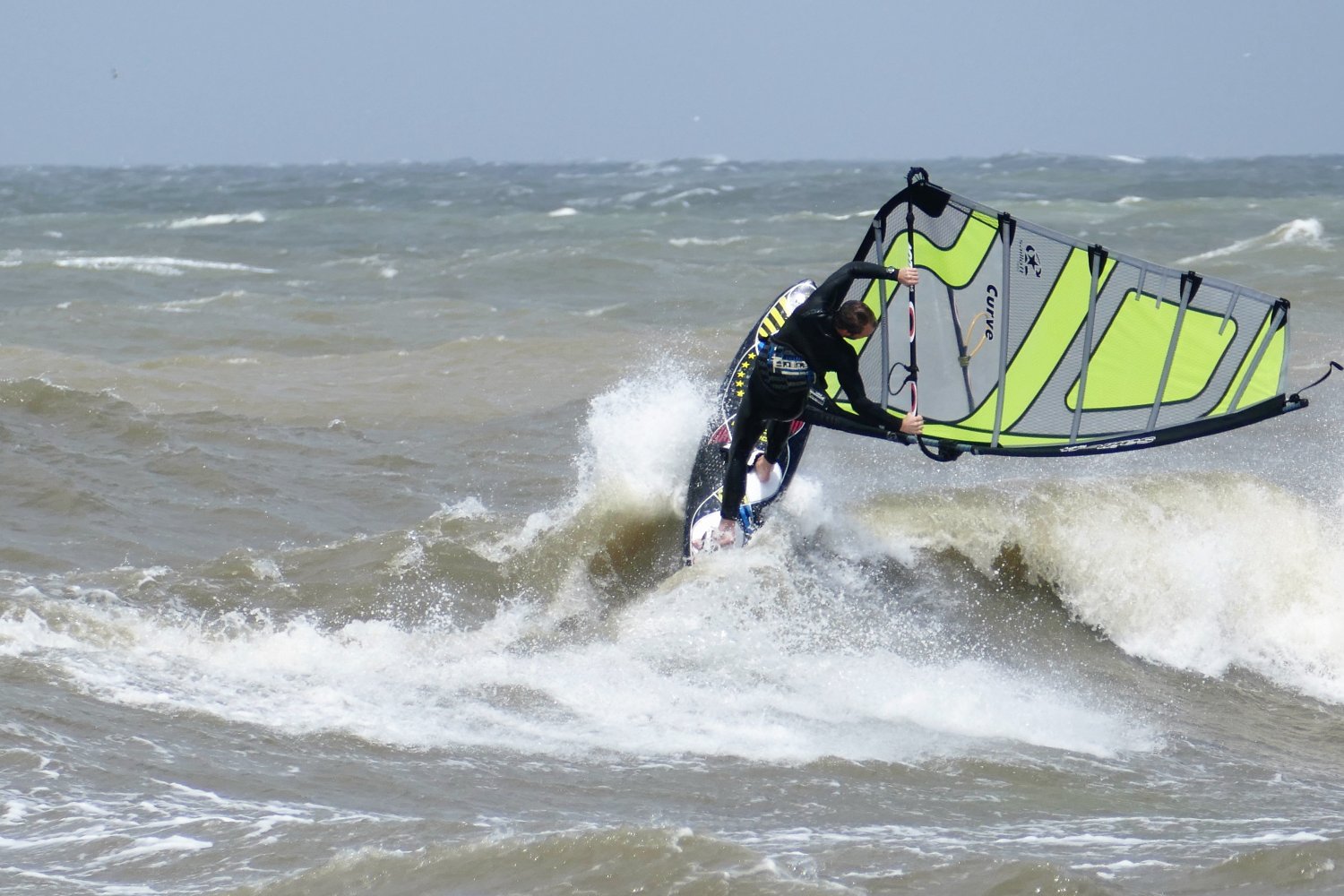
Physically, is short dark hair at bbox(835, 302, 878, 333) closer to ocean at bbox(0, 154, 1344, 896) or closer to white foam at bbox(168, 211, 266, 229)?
ocean at bbox(0, 154, 1344, 896)

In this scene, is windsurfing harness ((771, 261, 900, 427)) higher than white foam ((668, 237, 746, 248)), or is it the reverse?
white foam ((668, 237, 746, 248))

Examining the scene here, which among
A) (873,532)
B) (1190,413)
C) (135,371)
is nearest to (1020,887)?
(1190,413)

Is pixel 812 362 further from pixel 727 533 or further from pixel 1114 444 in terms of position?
pixel 1114 444

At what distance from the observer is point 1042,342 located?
7176 mm

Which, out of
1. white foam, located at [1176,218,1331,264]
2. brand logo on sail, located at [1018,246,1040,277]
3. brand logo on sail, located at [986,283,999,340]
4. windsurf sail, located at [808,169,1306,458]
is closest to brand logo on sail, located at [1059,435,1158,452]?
windsurf sail, located at [808,169,1306,458]

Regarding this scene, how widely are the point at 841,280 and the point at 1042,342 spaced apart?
55.5 inches

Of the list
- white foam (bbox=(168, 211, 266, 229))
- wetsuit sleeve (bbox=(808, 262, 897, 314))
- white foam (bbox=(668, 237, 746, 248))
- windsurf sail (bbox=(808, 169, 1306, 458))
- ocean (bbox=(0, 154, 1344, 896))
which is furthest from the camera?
white foam (bbox=(168, 211, 266, 229))

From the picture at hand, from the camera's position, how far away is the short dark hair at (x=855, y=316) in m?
6.21

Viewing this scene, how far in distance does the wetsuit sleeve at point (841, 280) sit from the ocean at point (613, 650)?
1.31 metres

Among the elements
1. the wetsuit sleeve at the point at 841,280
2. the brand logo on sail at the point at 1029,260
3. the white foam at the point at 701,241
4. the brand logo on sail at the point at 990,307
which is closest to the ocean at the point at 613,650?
the brand logo on sail at the point at 990,307

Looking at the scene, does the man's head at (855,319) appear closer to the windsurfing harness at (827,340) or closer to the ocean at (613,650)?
the windsurfing harness at (827,340)

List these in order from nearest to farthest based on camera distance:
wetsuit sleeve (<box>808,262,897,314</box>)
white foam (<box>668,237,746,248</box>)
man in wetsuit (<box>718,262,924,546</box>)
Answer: wetsuit sleeve (<box>808,262,897,314</box>)
man in wetsuit (<box>718,262,924,546</box>)
white foam (<box>668,237,746,248</box>)

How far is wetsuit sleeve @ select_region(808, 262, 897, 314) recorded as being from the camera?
6.17 meters

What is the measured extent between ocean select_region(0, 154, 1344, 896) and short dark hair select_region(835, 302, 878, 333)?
128 centimetres
